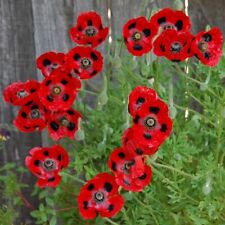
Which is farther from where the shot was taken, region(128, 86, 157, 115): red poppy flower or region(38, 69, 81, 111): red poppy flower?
region(38, 69, 81, 111): red poppy flower

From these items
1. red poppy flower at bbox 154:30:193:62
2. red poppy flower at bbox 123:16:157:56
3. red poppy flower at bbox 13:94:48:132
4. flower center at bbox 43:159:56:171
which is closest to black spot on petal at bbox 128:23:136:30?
red poppy flower at bbox 123:16:157:56

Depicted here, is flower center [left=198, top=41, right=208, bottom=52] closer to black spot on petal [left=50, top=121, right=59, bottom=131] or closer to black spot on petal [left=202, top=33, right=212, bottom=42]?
black spot on petal [left=202, top=33, right=212, bottom=42]

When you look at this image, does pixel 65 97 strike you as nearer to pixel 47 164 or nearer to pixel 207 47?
pixel 47 164

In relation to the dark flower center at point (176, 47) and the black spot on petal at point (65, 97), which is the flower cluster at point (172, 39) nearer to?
the dark flower center at point (176, 47)

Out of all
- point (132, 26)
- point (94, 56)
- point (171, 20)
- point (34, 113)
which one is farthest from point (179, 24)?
point (34, 113)

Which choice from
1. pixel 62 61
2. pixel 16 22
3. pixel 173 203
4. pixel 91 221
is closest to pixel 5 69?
pixel 16 22

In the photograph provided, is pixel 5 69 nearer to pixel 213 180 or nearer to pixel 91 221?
pixel 91 221

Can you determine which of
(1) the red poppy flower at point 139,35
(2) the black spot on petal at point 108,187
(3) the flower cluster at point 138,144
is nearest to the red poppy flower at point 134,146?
(3) the flower cluster at point 138,144
